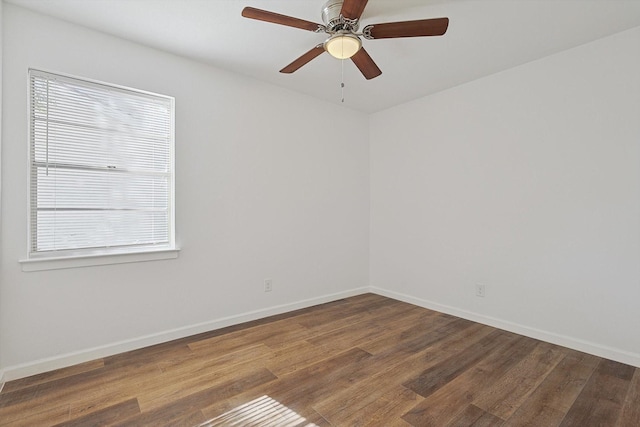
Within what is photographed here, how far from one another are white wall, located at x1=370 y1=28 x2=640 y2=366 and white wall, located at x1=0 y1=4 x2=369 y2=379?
981 millimetres

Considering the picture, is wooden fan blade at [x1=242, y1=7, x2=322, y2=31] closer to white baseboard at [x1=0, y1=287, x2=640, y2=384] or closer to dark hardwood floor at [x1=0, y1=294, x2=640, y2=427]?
dark hardwood floor at [x1=0, y1=294, x2=640, y2=427]

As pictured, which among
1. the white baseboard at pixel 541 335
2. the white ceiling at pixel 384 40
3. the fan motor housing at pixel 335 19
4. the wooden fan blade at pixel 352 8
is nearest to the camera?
the wooden fan blade at pixel 352 8

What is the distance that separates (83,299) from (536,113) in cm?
424

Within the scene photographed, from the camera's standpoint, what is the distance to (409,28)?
184 cm

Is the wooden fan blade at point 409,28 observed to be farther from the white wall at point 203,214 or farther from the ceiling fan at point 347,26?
the white wall at point 203,214

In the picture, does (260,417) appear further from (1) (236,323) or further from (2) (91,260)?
(2) (91,260)

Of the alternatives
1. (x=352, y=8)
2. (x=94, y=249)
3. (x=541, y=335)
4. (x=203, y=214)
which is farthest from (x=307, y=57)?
(x=541, y=335)

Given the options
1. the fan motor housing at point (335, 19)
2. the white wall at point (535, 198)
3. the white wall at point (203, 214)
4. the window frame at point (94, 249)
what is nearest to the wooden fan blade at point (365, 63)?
the fan motor housing at point (335, 19)

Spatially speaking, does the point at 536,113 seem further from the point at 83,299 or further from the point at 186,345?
the point at 83,299

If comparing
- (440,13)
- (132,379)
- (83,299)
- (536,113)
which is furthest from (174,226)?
(536,113)

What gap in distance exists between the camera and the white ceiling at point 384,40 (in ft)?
6.80

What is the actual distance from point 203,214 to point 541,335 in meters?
3.40

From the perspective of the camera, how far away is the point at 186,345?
2.63 m

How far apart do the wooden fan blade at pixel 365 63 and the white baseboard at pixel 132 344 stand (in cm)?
260
